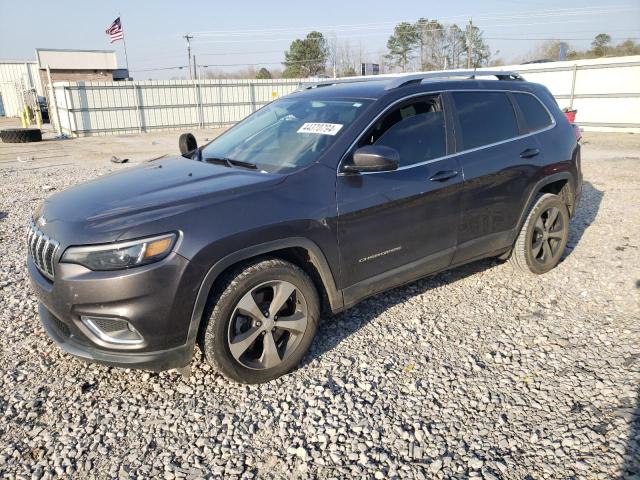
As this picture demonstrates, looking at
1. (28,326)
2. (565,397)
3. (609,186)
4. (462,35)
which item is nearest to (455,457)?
(565,397)

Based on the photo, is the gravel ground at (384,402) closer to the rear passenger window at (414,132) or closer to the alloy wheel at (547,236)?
the alloy wheel at (547,236)

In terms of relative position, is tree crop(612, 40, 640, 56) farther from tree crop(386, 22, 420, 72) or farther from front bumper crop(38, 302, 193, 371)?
front bumper crop(38, 302, 193, 371)

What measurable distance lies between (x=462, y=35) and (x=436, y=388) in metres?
50.8

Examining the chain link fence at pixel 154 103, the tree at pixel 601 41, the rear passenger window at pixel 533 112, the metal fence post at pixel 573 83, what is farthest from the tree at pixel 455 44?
the rear passenger window at pixel 533 112

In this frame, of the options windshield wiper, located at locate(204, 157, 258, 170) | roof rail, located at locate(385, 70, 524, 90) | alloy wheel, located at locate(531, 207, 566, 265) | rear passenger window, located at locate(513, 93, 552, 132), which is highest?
roof rail, located at locate(385, 70, 524, 90)

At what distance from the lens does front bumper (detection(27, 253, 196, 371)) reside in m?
2.53

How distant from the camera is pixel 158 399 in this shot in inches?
116

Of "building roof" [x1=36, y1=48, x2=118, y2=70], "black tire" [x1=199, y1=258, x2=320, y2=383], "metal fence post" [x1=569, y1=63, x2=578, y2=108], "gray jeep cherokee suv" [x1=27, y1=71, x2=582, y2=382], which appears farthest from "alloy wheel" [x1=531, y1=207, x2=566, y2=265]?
"building roof" [x1=36, y1=48, x2=118, y2=70]

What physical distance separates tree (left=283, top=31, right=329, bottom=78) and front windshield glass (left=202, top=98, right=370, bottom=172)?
5227 centimetres

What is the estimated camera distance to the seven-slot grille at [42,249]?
2.73 metres

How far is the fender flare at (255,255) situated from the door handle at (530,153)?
2264 mm

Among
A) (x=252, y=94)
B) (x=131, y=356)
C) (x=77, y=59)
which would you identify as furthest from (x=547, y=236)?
(x=77, y=59)

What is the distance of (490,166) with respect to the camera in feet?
13.1

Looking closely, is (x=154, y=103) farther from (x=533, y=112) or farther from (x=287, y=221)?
(x=287, y=221)
